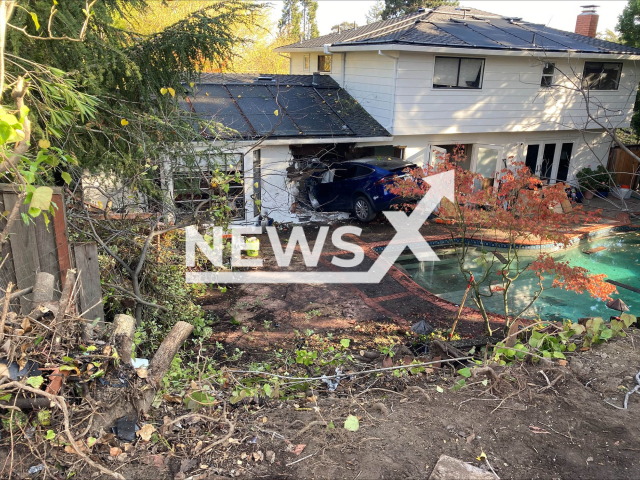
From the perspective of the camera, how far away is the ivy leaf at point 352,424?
3.43 metres

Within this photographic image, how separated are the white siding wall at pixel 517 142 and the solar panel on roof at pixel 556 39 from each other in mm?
2821

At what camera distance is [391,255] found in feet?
36.3

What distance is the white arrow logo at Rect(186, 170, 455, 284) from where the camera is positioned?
7711 millimetres

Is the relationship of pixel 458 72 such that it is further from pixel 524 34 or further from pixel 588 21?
pixel 588 21

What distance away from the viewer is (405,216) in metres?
13.2

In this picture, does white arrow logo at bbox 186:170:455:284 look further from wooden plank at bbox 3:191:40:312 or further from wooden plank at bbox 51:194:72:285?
wooden plank at bbox 3:191:40:312

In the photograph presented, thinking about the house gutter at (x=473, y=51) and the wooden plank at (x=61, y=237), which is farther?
the house gutter at (x=473, y=51)

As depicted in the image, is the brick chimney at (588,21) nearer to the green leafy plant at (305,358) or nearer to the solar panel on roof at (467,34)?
the solar panel on roof at (467,34)

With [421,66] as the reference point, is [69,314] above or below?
below

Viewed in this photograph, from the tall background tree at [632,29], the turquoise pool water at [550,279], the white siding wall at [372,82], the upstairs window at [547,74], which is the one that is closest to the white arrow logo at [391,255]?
the turquoise pool water at [550,279]

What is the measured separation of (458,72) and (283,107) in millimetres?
5452

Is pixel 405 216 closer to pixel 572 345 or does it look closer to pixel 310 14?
pixel 572 345

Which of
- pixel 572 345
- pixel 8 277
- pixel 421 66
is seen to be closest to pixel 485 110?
pixel 421 66

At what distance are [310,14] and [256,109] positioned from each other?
35.9 m
